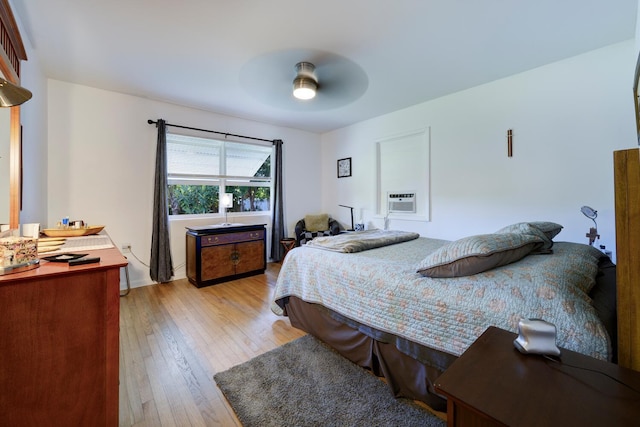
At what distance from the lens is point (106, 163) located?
3.28 metres

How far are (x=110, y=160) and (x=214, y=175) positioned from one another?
1309 mm

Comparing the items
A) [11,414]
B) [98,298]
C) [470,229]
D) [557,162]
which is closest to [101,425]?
[11,414]

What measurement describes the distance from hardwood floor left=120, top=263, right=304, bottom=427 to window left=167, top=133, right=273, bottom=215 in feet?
4.34

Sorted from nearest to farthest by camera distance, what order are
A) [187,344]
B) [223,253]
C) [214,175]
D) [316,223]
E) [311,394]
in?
[311,394] < [187,344] < [223,253] < [214,175] < [316,223]

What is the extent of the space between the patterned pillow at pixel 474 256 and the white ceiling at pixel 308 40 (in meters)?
1.72

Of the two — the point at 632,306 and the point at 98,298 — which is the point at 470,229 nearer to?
the point at 632,306

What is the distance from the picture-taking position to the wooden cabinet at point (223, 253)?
3.45 meters

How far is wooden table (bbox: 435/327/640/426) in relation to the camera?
610 mm

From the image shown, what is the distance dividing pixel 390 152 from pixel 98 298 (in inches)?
158

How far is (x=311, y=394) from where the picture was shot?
1.54 m

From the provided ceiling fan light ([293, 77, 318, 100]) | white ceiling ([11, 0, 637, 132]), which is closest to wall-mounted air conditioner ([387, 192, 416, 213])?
white ceiling ([11, 0, 637, 132])

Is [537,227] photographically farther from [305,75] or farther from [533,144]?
[305,75]

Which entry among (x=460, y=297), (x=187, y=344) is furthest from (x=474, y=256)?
(x=187, y=344)

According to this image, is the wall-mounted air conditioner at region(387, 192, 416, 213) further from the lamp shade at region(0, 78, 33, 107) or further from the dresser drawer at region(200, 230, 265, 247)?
the lamp shade at region(0, 78, 33, 107)
